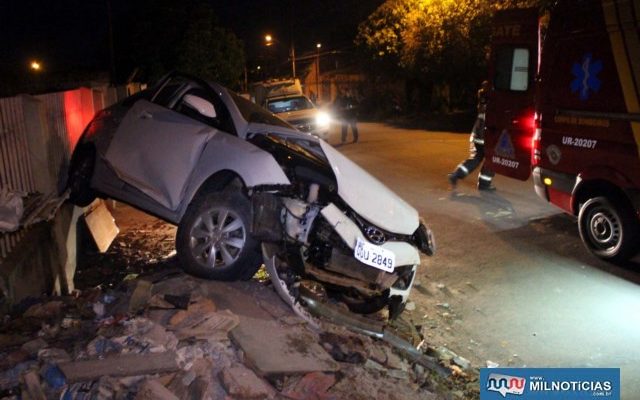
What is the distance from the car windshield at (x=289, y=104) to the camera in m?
18.4

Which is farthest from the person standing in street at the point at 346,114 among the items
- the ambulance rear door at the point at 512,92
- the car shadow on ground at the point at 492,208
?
the ambulance rear door at the point at 512,92

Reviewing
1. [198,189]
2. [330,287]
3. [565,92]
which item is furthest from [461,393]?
[565,92]

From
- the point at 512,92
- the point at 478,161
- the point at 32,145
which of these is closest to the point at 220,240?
the point at 32,145

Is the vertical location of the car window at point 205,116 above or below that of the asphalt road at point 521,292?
above

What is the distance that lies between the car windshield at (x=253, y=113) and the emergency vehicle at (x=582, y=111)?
11.4 ft

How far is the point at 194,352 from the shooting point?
156 inches

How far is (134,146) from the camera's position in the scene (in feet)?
19.6

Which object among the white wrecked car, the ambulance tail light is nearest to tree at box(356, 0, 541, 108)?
the ambulance tail light

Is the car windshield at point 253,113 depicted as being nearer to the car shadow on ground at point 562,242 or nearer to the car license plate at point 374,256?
the car license plate at point 374,256

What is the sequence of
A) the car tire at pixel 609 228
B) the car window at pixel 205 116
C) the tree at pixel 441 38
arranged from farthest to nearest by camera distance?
the tree at pixel 441 38 → the car tire at pixel 609 228 → the car window at pixel 205 116

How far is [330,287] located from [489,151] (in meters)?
4.95

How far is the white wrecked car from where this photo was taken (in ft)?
15.7

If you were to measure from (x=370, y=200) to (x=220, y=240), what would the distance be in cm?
133

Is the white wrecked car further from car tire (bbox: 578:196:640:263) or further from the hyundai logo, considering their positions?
car tire (bbox: 578:196:640:263)
